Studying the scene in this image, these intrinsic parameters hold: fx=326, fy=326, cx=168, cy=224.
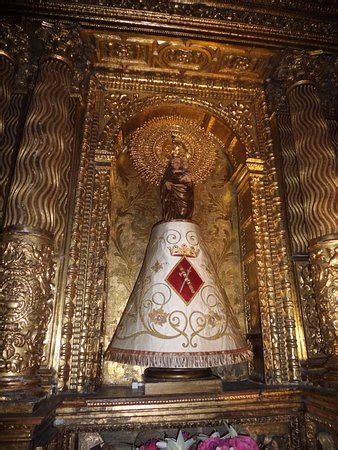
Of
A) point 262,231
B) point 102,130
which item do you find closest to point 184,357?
point 262,231

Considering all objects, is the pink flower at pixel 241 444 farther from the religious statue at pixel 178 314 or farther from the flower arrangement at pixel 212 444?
the religious statue at pixel 178 314

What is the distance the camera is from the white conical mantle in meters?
2.06

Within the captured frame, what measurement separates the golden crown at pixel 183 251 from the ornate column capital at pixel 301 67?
6.23 feet

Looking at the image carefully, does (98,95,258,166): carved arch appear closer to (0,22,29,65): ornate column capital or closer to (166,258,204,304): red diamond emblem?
(0,22,29,65): ornate column capital

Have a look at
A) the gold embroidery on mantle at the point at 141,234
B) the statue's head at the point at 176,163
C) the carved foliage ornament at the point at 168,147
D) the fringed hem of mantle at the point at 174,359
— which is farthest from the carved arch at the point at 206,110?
the fringed hem of mantle at the point at 174,359

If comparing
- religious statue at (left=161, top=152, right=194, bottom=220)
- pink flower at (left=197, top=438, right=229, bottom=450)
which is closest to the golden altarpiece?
pink flower at (left=197, top=438, right=229, bottom=450)

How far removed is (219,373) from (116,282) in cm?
119

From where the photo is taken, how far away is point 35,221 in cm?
217

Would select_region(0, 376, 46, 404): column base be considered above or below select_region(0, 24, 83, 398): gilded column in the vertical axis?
below

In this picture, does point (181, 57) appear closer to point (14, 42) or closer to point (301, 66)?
point (301, 66)

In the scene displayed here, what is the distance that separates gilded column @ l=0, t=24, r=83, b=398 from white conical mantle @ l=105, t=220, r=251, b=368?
1.88ft

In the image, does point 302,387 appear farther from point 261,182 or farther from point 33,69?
point 33,69

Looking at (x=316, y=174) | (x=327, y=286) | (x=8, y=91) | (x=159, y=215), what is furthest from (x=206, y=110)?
(x=327, y=286)

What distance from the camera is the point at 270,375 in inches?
96.3
